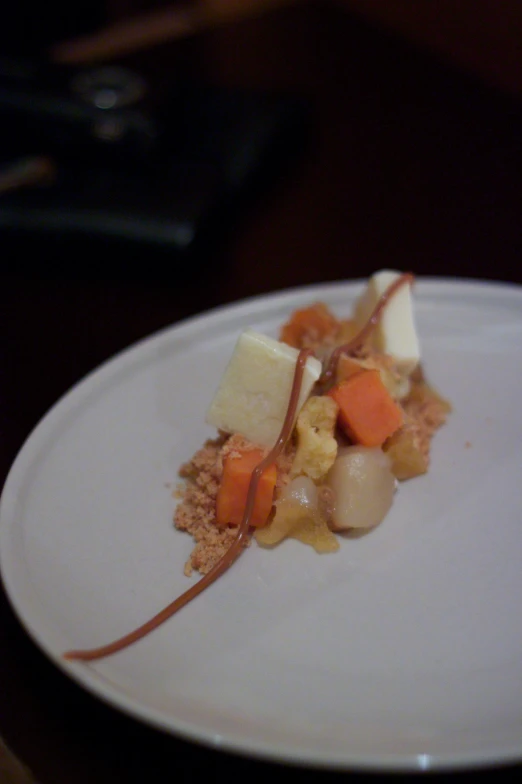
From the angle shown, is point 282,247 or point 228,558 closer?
point 228,558

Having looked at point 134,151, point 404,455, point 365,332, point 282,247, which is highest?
point 134,151

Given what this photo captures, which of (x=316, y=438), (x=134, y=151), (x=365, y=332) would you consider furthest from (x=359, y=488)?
(x=134, y=151)

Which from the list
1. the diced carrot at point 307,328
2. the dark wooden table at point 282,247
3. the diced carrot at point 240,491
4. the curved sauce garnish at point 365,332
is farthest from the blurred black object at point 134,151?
the diced carrot at point 240,491

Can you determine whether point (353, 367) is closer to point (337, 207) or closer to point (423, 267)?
point (423, 267)

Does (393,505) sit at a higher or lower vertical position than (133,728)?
Answer: higher

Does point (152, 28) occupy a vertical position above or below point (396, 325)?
above

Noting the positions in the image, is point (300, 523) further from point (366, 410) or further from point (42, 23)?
point (42, 23)

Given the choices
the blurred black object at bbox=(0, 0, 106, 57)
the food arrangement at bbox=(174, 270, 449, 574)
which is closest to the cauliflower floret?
the food arrangement at bbox=(174, 270, 449, 574)

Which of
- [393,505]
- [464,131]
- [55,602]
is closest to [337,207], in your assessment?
[464,131]

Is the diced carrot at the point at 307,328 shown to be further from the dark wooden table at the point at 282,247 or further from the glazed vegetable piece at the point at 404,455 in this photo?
the dark wooden table at the point at 282,247
